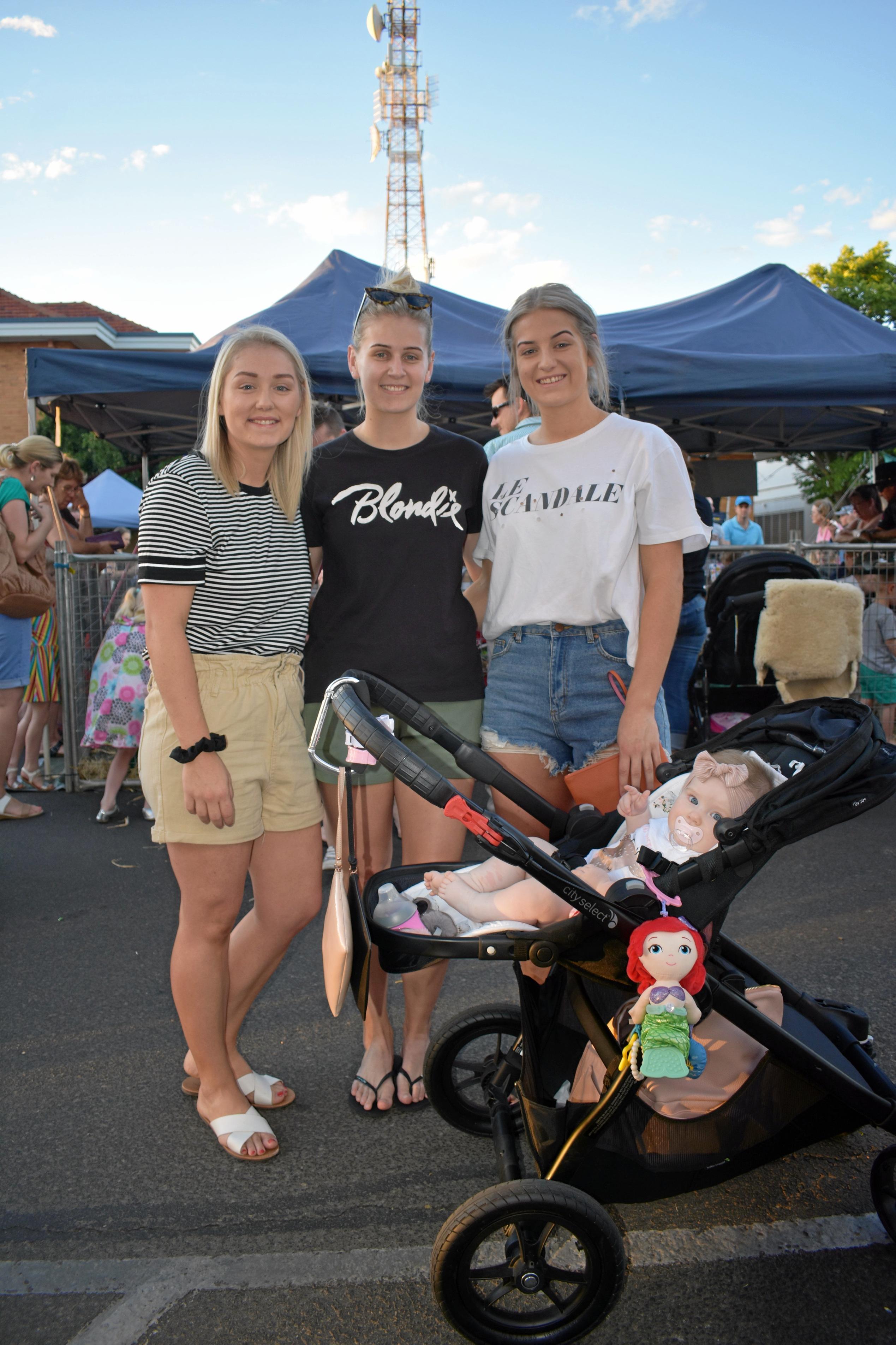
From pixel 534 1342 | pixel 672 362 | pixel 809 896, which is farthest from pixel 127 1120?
pixel 672 362

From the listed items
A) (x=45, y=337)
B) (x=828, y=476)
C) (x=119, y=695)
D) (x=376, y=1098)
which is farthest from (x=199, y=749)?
(x=828, y=476)

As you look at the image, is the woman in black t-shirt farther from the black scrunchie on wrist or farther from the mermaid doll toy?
the mermaid doll toy

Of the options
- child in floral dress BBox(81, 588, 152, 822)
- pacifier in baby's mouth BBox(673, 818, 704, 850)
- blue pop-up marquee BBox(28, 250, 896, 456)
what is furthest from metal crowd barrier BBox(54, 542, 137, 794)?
pacifier in baby's mouth BBox(673, 818, 704, 850)

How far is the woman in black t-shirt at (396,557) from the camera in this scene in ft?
7.26

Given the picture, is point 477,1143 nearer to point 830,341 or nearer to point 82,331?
point 830,341

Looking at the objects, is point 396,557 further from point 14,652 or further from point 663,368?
point 663,368

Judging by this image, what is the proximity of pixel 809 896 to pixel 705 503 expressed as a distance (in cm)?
204

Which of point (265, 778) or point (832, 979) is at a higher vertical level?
point (265, 778)

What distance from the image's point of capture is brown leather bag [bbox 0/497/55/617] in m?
4.68

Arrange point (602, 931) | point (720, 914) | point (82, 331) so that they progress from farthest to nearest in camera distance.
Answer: point (82, 331)
point (720, 914)
point (602, 931)

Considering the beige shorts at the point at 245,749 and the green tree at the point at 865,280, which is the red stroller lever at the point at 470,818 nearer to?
the beige shorts at the point at 245,749

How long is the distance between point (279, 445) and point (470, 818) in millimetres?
1160

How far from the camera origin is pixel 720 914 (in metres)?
1.78

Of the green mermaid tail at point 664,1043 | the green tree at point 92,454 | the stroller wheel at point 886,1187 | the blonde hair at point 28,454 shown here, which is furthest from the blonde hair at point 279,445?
the green tree at point 92,454
